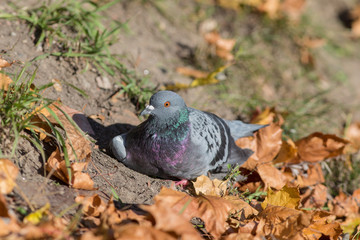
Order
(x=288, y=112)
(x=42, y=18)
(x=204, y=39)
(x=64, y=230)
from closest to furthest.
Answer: (x=64, y=230), (x=42, y=18), (x=288, y=112), (x=204, y=39)

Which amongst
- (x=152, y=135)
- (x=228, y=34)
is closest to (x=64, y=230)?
(x=152, y=135)

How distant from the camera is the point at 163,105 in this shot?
11.1 feet

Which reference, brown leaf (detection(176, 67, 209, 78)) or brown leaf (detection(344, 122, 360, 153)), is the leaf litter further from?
brown leaf (detection(344, 122, 360, 153))

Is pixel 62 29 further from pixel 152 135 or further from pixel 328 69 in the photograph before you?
pixel 328 69

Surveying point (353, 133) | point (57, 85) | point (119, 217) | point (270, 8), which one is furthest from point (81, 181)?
point (270, 8)

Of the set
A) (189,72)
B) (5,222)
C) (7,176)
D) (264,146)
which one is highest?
(189,72)

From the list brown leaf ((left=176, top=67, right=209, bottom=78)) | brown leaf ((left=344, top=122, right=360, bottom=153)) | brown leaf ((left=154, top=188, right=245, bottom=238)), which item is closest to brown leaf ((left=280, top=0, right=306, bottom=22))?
brown leaf ((left=344, top=122, right=360, bottom=153))

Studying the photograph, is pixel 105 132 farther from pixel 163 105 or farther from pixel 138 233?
pixel 138 233

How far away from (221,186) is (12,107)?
1861 millimetres

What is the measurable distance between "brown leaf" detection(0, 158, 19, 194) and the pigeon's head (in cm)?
116

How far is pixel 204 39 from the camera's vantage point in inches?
257

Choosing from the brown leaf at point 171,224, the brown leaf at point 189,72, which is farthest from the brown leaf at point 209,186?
the brown leaf at point 189,72

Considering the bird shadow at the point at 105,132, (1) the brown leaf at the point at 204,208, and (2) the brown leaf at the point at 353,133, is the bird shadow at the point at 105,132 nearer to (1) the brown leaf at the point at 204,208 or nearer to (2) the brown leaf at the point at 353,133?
(1) the brown leaf at the point at 204,208

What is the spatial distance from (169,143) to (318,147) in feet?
7.07
